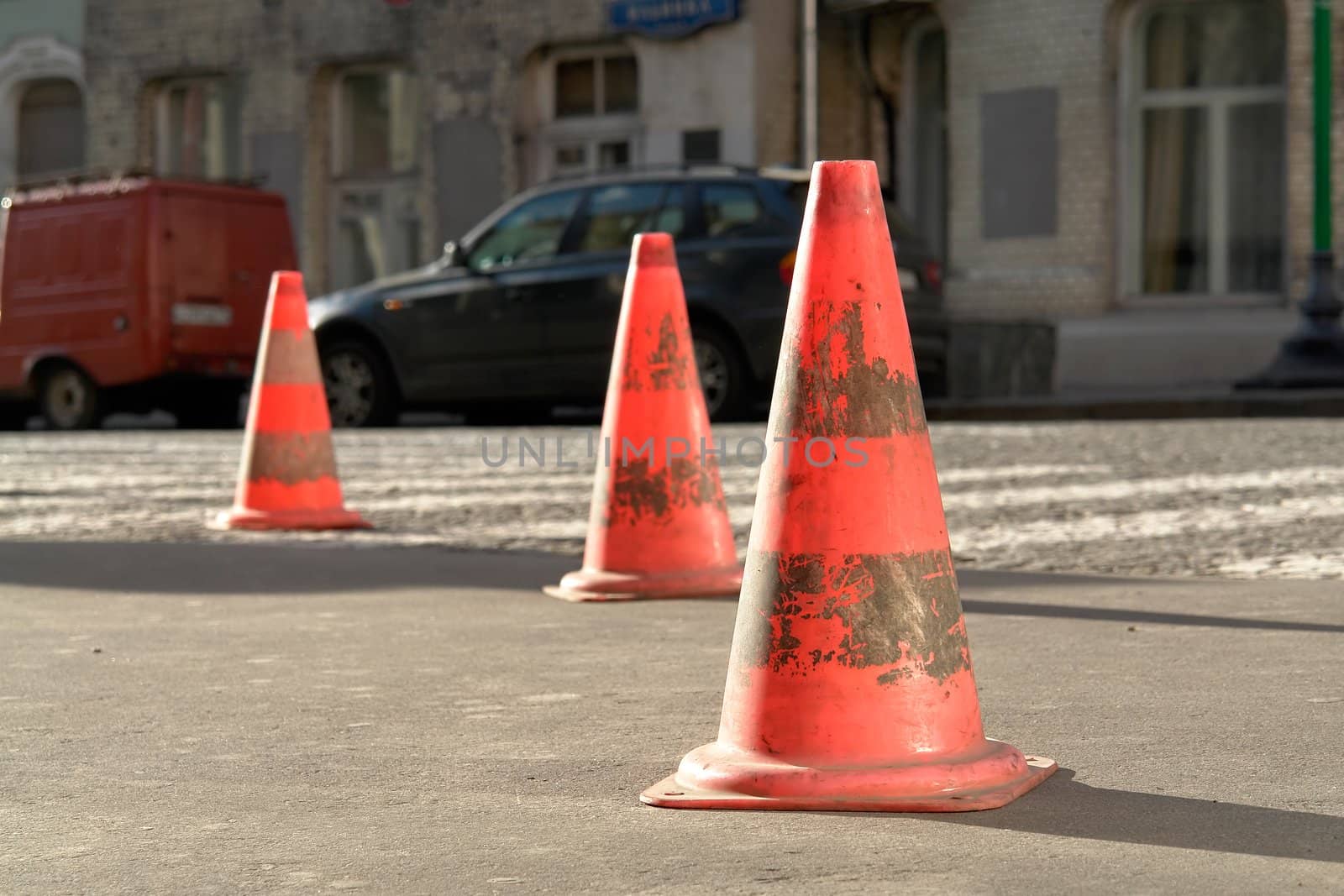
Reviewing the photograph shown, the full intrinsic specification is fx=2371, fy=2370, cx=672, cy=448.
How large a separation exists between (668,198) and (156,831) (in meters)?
12.7

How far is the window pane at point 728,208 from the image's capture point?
15664mm

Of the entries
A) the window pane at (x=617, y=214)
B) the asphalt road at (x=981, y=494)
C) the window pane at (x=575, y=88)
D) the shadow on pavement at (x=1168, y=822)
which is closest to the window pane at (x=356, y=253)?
the window pane at (x=575, y=88)

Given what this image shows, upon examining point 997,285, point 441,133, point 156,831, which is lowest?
point 156,831

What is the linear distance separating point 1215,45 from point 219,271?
866 cm

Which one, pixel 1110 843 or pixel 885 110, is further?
pixel 885 110

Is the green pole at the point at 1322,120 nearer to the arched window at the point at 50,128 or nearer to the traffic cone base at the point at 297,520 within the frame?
the traffic cone base at the point at 297,520

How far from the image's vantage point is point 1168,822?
11.8ft

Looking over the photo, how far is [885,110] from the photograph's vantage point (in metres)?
22.9

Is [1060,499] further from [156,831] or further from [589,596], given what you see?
[156,831]

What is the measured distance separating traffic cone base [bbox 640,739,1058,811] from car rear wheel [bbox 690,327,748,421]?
11.3 metres

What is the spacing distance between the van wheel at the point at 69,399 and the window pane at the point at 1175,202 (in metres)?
9.13

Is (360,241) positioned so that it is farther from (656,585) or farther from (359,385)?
(656,585)

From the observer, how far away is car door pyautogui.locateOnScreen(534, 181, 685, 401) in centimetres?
1608

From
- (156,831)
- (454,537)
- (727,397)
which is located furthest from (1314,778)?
(727,397)
